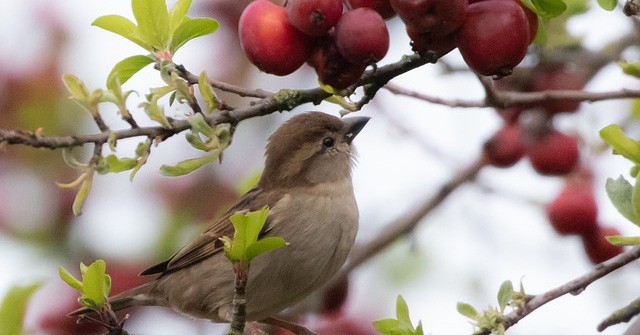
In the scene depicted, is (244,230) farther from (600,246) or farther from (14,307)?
(600,246)

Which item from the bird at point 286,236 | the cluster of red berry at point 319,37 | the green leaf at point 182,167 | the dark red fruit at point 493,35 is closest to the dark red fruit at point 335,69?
the cluster of red berry at point 319,37

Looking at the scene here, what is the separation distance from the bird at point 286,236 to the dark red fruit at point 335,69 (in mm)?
2110

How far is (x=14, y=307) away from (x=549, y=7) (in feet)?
7.78

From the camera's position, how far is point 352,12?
2.44 meters

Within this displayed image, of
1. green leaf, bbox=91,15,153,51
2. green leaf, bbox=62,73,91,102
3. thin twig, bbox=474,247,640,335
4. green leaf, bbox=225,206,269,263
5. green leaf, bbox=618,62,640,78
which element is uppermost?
green leaf, bbox=91,15,153,51

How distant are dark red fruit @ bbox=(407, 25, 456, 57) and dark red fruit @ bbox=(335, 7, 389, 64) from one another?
76 millimetres

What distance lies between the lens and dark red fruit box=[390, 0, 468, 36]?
2.30 metres

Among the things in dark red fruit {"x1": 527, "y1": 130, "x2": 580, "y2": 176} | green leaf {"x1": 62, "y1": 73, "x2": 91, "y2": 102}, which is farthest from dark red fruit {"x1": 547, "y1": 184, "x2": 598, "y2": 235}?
green leaf {"x1": 62, "y1": 73, "x2": 91, "y2": 102}

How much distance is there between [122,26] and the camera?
9.76 ft

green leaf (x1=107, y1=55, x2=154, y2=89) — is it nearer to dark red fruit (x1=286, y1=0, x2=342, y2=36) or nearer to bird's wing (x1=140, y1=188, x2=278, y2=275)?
dark red fruit (x1=286, y1=0, x2=342, y2=36)

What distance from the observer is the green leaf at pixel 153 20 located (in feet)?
9.62

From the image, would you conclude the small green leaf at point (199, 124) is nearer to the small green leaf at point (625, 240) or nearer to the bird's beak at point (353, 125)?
the small green leaf at point (625, 240)

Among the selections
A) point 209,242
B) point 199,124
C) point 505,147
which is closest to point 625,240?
point 199,124

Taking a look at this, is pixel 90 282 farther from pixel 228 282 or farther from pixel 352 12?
pixel 228 282
